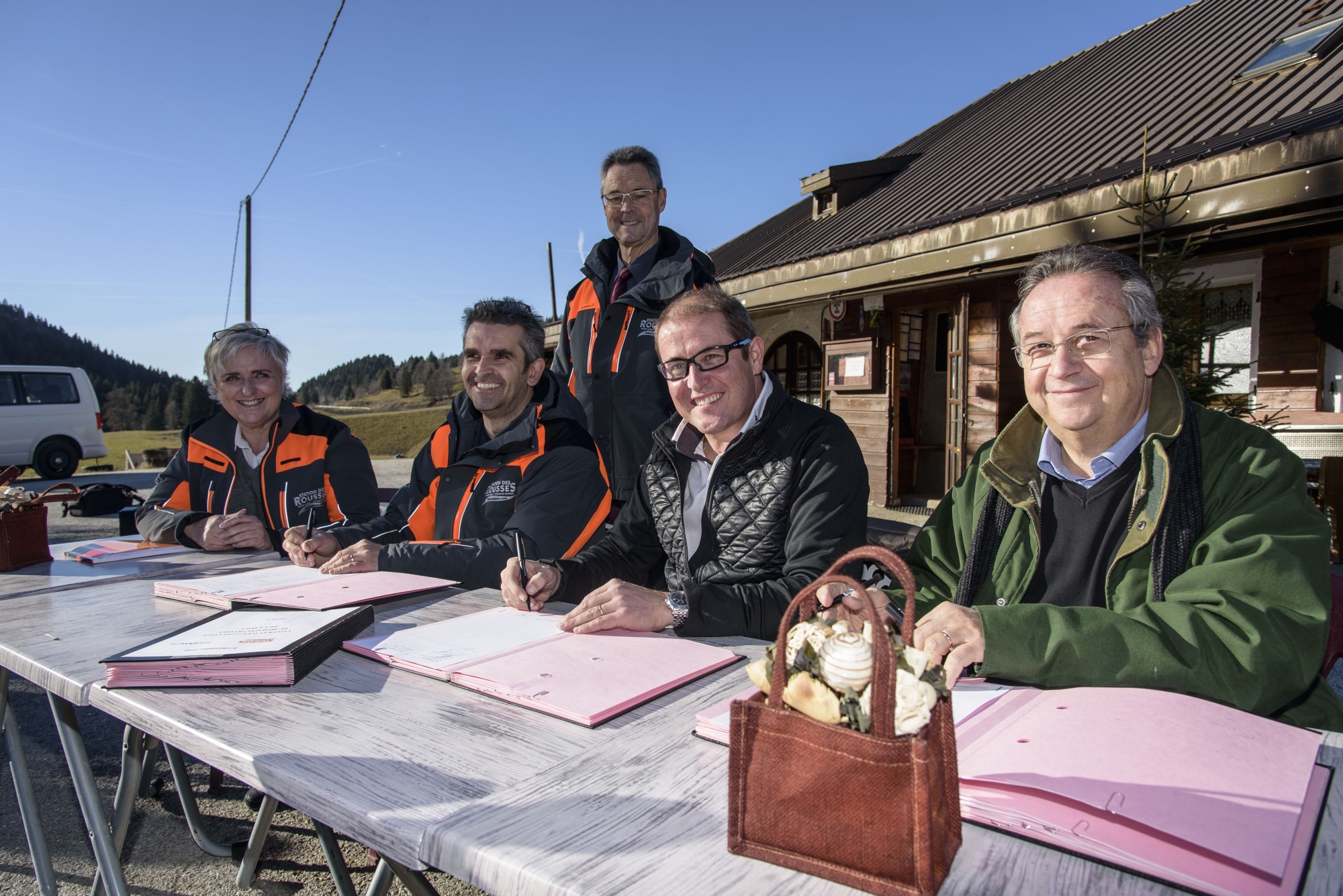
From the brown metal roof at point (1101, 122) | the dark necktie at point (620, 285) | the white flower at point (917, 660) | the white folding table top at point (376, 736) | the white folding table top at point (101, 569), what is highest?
the brown metal roof at point (1101, 122)

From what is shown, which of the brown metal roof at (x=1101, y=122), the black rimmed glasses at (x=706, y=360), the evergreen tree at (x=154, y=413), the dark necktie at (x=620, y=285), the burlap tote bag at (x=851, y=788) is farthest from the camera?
the evergreen tree at (x=154, y=413)

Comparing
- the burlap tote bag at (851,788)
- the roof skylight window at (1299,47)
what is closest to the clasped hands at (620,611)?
the burlap tote bag at (851,788)

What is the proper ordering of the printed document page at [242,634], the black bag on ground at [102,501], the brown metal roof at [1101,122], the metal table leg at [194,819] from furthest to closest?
1. the black bag on ground at [102,501]
2. the brown metal roof at [1101,122]
3. the metal table leg at [194,819]
4. the printed document page at [242,634]

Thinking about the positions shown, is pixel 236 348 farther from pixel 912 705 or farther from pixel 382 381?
pixel 382 381

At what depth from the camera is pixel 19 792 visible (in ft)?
5.96

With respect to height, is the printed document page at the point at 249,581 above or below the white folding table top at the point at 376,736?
below

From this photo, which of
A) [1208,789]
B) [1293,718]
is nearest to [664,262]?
[1293,718]

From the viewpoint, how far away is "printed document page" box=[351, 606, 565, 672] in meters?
1.37

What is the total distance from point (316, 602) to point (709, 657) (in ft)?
3.06

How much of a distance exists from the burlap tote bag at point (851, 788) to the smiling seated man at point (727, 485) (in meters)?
0.91

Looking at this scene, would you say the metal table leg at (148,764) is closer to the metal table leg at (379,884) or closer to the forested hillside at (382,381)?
the metal table leg at (379,884)

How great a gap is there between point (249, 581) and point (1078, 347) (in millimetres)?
2034

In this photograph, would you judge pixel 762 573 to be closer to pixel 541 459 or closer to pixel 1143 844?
pixel 541 459

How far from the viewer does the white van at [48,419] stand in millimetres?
13812
